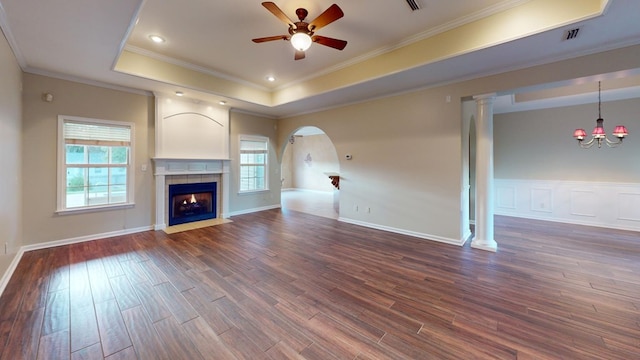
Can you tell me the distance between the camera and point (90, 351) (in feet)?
5.83

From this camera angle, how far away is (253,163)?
22.7 ft

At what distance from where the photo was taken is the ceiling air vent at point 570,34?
2.63 metres

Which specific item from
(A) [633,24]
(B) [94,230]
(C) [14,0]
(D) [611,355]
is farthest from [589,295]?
(B) [94,230]

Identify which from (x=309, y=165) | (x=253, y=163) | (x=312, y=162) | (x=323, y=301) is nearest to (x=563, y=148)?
(x=323, y=301)

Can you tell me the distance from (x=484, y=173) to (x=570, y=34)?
6.54 ft

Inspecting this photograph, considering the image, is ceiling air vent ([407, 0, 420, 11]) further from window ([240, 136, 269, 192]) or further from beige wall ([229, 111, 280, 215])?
window ([240, 136, 269, 192])

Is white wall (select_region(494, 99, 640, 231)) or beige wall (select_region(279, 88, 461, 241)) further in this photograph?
white wall (select_region(494, 99, 640, 231))

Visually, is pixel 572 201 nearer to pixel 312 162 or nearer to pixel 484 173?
pixel 484 173

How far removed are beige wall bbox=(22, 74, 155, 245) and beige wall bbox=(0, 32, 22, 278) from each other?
236mm

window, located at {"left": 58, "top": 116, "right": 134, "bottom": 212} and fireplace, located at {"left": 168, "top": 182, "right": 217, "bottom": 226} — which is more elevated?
window, located at {"left": 58, "top": 116, "right": 134, "bottom": 212}

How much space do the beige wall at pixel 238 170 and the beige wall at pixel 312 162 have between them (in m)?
4.51

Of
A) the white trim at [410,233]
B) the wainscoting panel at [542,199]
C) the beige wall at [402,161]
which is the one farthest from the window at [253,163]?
the wainscoting panel at [542,199]

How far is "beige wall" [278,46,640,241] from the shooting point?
11.8ft

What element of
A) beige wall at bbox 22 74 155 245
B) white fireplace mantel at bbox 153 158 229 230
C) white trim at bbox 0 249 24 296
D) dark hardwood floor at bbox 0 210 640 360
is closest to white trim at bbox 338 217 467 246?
dark hardwood floor at bbox 0 210 640 360
